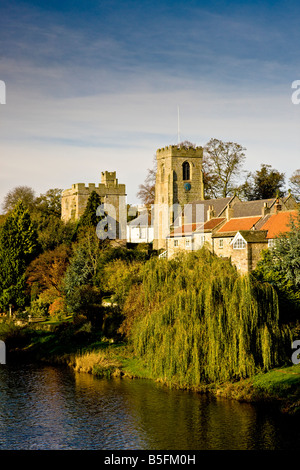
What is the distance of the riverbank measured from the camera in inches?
1008

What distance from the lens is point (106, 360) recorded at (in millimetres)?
34000

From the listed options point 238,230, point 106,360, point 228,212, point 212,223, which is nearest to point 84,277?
point 212,223

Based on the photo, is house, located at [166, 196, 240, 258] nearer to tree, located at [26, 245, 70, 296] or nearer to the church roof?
the church roof

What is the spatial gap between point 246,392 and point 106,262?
25.0 metres

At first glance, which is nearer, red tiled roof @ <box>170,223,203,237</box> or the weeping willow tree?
the weeping willow tree

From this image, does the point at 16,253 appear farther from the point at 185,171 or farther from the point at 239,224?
the point at 185,171

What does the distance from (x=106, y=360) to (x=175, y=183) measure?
122 ft

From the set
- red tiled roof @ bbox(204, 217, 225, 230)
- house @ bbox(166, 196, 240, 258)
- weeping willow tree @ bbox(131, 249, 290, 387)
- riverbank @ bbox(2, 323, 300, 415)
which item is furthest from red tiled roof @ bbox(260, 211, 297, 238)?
riverbank @ bbox(2, 323, 300, 415)

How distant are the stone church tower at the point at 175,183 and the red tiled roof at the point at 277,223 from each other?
2430cm

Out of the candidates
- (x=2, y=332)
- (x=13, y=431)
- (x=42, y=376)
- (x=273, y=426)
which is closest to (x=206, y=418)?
(x=273, y=426)

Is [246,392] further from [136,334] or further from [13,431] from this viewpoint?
[13,431]

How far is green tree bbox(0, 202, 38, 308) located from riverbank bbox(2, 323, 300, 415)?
748 cm

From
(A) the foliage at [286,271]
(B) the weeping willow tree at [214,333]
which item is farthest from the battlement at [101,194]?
(B) the weeping willow tree at [214,333]
